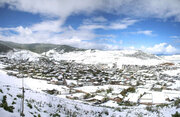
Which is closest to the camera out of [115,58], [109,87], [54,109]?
[54,109]

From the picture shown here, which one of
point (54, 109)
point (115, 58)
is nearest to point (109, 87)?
point (54, 109)

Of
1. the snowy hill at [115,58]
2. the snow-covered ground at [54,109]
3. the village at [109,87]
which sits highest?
the snowy hill at [115,58]

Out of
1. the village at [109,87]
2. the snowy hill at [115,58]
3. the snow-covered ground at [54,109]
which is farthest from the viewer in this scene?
the snowy hill at [115,58]

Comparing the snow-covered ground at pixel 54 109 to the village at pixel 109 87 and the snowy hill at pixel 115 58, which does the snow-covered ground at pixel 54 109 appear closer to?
the village at pixel 109 87

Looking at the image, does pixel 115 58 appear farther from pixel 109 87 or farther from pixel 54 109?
pixel 54 109

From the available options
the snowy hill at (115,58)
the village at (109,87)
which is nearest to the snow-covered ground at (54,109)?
the village at (109,87)

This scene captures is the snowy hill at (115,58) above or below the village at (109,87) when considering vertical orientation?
above

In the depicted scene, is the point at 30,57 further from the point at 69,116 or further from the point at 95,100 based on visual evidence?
the point at 69,116

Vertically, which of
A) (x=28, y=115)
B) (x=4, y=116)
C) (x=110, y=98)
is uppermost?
(x=4, y=116)

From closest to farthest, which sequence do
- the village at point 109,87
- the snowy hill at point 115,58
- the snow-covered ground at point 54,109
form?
1. the snow-covered ground at point 54,109
2. the village at point 109,87
3. the snowy hill at point 115,58

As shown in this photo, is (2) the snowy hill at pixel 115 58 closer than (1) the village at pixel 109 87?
No

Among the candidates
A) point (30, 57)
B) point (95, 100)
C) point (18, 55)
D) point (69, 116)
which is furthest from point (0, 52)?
point (69, 116)
